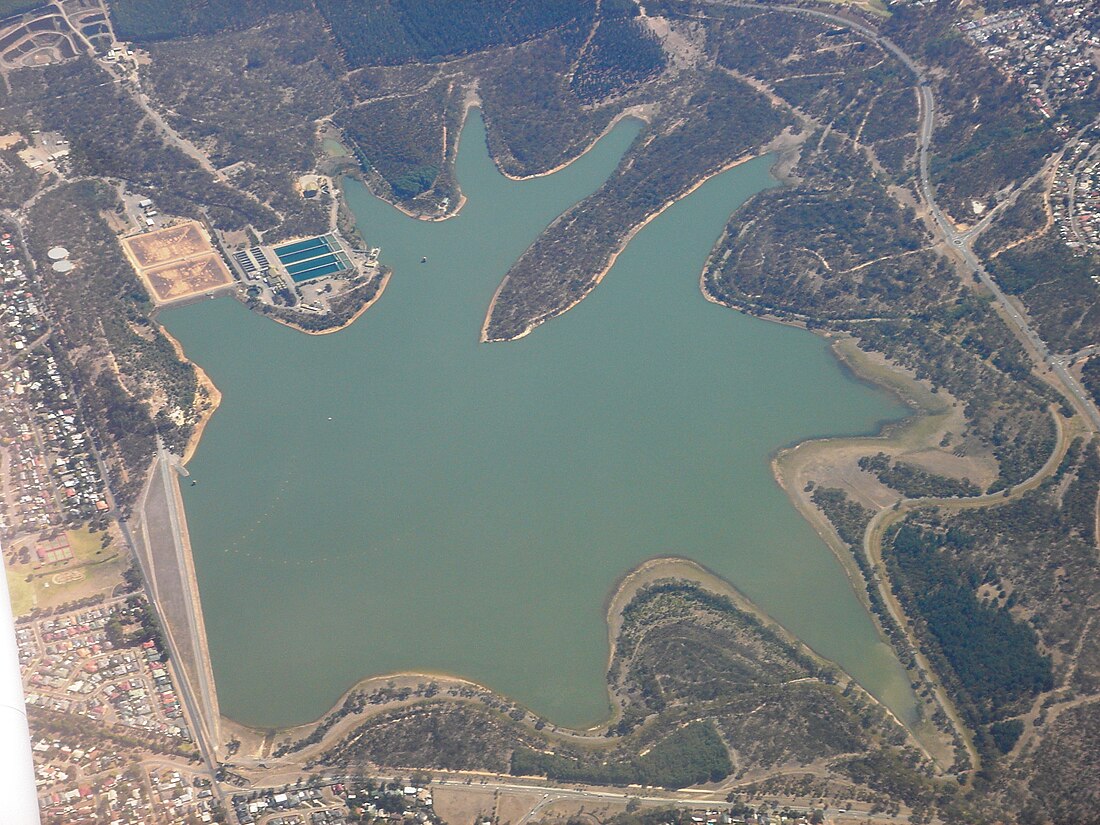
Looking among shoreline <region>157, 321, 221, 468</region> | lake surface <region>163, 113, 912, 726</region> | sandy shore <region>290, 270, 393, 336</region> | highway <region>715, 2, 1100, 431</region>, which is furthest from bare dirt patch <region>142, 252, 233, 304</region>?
highway <region>715, 2, 1100, 431</region>

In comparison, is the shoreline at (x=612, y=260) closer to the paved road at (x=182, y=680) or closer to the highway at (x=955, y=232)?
the highway at (x=955, y=232)

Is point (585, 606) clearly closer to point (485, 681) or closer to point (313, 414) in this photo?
point (485, 681)

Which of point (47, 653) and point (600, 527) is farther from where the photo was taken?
point (600, 527)

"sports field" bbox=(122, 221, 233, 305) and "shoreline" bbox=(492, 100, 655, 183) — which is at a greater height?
"shoreline" bbox=(492, 100, 655, 183)

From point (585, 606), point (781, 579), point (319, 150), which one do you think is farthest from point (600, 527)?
point (319, 150)

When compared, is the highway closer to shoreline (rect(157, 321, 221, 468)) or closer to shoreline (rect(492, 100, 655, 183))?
shoreline (rect(492, 100, 655, 183))

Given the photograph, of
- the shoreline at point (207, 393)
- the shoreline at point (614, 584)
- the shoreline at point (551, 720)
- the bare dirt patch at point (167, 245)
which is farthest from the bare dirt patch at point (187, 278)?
the shoreline at point (551, 720)
